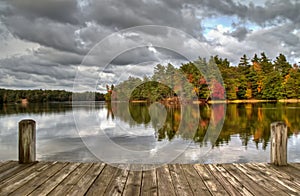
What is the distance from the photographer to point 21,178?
3186 millimetres

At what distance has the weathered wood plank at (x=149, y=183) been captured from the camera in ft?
8.98

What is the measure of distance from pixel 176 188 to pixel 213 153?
18.8ft

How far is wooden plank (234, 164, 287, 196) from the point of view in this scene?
2.76 meters

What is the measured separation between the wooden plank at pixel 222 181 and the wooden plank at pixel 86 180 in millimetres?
1458

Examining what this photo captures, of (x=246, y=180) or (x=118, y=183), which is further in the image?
(x=246, y=180)

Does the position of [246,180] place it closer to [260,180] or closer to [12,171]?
[260,180]

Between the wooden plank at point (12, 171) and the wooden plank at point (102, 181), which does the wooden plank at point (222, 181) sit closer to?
the wooden plank at point (102, 181)

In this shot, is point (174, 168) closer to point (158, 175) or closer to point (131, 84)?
point (158, 175)

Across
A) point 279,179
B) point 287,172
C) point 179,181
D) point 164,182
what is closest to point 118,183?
point 164,182

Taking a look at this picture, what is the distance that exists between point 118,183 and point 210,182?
104cm

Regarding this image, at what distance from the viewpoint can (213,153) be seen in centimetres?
824

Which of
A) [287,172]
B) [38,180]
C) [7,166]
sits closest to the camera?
[38,180]

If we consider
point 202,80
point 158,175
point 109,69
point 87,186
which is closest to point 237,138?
point 109,69

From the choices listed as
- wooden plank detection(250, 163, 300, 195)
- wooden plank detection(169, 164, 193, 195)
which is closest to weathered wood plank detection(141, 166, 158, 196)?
wooden plank detection(169, 164, 193, 195)
